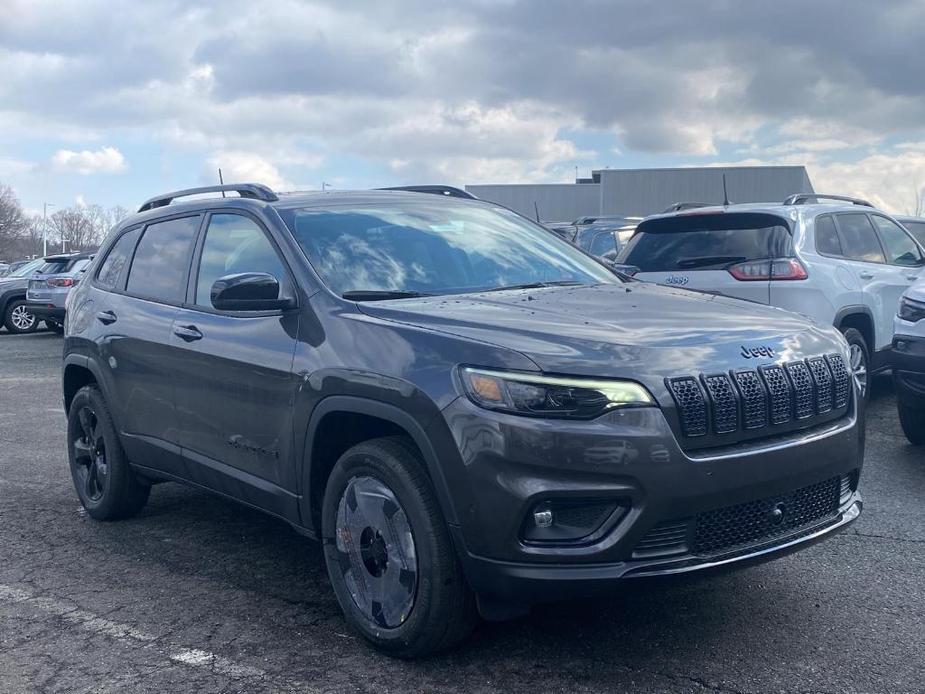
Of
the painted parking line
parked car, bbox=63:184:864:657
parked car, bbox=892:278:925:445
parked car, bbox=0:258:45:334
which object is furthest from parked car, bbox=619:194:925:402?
parked car, bbox=0:258:45:334

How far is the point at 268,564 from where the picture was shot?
4.93 metres

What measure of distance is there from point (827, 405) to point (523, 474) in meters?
1.29

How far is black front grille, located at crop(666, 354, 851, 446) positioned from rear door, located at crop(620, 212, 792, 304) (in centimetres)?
410

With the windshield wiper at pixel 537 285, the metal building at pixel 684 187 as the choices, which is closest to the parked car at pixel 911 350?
the windshield wiper at pixel 537 285

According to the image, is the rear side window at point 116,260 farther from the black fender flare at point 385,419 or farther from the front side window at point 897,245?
the front side window at point 897,245

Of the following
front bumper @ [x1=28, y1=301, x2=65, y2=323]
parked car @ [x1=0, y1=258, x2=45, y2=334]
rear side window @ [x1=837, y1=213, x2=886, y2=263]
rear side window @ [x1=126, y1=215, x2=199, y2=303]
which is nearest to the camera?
rear side window @ [x1=126, y1=215, x2=199, y2=303]

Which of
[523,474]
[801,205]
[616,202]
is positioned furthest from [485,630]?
[616,202]

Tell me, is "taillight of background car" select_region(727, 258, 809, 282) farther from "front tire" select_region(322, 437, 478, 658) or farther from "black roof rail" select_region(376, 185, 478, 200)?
"front tire" select_region(322, 437, 478, 658)

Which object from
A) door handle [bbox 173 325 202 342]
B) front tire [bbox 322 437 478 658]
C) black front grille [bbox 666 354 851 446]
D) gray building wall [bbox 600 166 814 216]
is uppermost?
gray building wall [bbox 600 166 814 216]

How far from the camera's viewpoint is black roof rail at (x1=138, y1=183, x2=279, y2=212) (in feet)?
16.1

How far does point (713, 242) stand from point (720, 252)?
0.37 ft

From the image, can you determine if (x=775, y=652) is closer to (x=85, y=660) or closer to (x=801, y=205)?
(x=85, y=660)

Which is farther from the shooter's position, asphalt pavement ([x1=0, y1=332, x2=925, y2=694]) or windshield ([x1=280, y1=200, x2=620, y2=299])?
windshield ([x1=280, y1=200, x2=620, y2=299])

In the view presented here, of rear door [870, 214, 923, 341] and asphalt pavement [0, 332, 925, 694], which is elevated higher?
rear door [870, 214, 923, 341]
